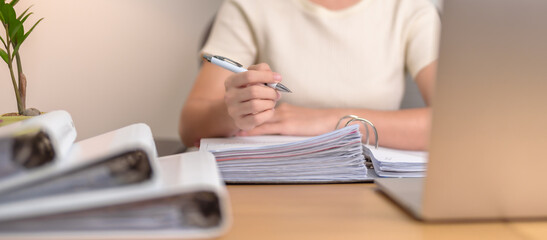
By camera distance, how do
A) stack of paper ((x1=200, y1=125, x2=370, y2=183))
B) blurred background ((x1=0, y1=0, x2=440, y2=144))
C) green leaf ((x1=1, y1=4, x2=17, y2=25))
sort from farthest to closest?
blurred background ((x1=0, y1=0, x2=440, y2=144)) → green leaf ((x1=1, y1=4, x2=17, y2=25)) → stack of paper ((x1=200, y1=125, x2=370, y2=183))

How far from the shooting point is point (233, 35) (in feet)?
4.77

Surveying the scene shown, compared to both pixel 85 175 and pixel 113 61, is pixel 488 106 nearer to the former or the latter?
pixel 85 175

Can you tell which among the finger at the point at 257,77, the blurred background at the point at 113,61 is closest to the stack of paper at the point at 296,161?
the finger at the point at 257,77

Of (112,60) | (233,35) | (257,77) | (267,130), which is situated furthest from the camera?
(112,60)

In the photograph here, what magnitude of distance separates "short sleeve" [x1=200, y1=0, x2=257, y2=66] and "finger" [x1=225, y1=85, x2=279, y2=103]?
522 mm

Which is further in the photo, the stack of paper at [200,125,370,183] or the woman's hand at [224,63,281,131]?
the woman's hand at [224,63,281,131]

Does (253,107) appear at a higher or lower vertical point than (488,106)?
lower

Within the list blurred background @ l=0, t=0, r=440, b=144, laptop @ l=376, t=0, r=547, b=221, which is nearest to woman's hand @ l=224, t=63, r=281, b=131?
laptop @ l=376, t=0, r=547, b=221

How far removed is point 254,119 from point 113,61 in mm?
1041

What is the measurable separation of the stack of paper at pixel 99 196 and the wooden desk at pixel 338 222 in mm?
53

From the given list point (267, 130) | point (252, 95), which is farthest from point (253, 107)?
point (267, 130)

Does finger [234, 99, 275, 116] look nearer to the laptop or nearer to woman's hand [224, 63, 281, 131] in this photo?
woman's hand [224, 63, 281, 131]

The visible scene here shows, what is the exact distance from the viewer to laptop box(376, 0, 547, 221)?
399 millimetres

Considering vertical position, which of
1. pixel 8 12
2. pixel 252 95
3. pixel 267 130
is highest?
pixel 8 12
